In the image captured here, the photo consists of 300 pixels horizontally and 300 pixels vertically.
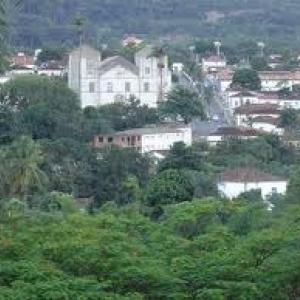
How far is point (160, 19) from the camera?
9588 cm

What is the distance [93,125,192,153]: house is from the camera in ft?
142

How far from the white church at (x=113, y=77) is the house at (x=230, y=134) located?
174 inches

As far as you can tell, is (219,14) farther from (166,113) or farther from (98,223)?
(98,223)

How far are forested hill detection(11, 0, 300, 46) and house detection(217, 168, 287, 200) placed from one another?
153 feet

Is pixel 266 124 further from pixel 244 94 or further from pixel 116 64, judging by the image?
pixel 244 94

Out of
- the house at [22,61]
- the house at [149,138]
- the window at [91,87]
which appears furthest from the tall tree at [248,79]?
the house at [149,138]

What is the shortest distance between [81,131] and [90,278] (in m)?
26.0

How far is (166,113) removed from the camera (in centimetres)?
4878

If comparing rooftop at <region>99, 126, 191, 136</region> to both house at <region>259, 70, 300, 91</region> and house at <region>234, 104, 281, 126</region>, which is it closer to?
house at <region>234, 104, 281, 126</region>

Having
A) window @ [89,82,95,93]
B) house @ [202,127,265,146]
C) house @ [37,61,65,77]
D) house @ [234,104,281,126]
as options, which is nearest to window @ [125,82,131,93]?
window @ [89,82,95,93]

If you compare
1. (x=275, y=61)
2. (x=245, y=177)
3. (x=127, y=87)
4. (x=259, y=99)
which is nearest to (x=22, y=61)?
(x=259, y=99)

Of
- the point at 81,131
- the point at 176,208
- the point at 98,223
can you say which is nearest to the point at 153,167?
the point at 81,131

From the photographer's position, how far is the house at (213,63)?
221ft

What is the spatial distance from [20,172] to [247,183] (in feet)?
23.5
